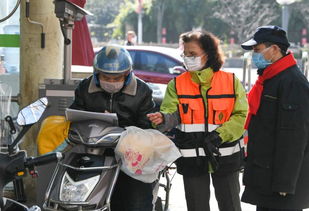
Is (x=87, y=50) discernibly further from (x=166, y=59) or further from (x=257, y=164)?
(x=166, y=59)

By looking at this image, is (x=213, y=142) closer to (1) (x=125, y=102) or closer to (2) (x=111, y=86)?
(1) (x=125, y=102)

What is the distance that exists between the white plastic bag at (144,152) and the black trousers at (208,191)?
0.56 metres

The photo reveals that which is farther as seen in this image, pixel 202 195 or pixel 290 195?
pixel 202 195

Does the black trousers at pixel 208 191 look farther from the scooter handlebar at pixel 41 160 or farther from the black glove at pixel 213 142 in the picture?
the scooter handlebar at pixel 41 160

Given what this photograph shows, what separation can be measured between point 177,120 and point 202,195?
600mm

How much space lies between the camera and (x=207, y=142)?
4.83 meters

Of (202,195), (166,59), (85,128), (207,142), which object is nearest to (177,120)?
(207,142)

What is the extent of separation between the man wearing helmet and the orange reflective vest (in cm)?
32

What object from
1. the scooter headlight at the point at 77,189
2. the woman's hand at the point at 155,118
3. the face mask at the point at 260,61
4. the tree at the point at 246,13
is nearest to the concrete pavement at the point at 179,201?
the woman's hand at the point at 155,118

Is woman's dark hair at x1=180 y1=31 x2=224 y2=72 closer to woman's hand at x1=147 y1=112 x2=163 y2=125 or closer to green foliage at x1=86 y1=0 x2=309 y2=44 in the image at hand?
woman's hand at x1=147 y1=112 x2=163 y2=125

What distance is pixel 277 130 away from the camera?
4.54m

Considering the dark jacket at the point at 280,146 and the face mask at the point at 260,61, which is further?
the face mask at the point at 260,61

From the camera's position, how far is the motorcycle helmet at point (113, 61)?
174 inches

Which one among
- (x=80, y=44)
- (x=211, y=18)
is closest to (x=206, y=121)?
(x=80, y=44)
